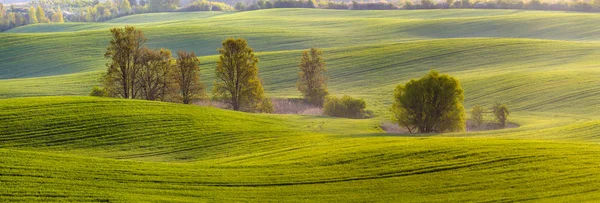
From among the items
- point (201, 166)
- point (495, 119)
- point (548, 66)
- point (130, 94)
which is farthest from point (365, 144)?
point (548, 66)

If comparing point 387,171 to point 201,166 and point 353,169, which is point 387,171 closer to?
point 353,169

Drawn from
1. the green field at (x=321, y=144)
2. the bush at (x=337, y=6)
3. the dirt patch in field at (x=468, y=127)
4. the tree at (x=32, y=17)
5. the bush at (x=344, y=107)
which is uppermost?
the bush at (x=337, y=6)

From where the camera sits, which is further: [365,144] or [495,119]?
[495,119]

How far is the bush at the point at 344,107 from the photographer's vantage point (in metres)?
54.1

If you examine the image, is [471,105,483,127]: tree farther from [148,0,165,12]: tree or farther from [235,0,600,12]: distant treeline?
[148,0,165,12]: tree

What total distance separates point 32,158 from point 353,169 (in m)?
12.5

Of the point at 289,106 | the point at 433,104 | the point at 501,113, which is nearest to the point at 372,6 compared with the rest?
the point at 289,106

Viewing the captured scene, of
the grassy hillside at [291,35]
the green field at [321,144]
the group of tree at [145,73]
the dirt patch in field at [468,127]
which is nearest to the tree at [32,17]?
the grassy hillside at [291,35]

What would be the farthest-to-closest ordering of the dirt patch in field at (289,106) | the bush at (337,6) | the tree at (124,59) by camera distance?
the bush at (337,6), the dirt patch in field at (289,106), the tree at (124,59)

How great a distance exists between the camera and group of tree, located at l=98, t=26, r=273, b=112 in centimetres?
5134

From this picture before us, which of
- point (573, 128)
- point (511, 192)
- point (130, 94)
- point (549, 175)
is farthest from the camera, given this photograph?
point (130, 94)

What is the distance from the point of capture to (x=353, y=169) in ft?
92.0

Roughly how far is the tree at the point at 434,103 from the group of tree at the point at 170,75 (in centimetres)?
1497

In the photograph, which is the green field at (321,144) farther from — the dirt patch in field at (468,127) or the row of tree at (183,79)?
the row of tree at (183,79)
